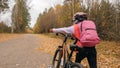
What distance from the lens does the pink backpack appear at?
21.8 feet

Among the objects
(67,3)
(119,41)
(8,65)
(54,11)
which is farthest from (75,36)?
(54,11)

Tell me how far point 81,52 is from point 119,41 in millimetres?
21161

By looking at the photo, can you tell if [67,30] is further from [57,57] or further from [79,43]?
[57,57]

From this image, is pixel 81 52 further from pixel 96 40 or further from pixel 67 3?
pixel 67 3

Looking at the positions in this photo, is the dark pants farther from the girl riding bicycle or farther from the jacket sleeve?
the jacket sleeve

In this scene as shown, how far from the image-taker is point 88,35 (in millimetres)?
6660

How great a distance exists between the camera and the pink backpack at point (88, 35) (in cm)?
666

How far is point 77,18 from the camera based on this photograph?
23.8 feet

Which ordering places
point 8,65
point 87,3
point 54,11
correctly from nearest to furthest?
point 8,65 → point 87,3 → point 54,11

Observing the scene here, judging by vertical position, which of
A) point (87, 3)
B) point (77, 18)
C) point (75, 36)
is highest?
point (87, 3)

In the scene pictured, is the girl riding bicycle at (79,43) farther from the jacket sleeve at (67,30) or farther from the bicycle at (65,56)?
the bicycle at (65,56)

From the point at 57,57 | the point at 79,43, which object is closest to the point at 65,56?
the point at 79,43

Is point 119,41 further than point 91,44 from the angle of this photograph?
Yes

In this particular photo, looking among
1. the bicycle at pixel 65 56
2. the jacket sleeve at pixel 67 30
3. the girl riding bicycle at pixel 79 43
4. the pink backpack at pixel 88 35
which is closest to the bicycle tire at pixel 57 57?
the bicycle at pixel 65 56
